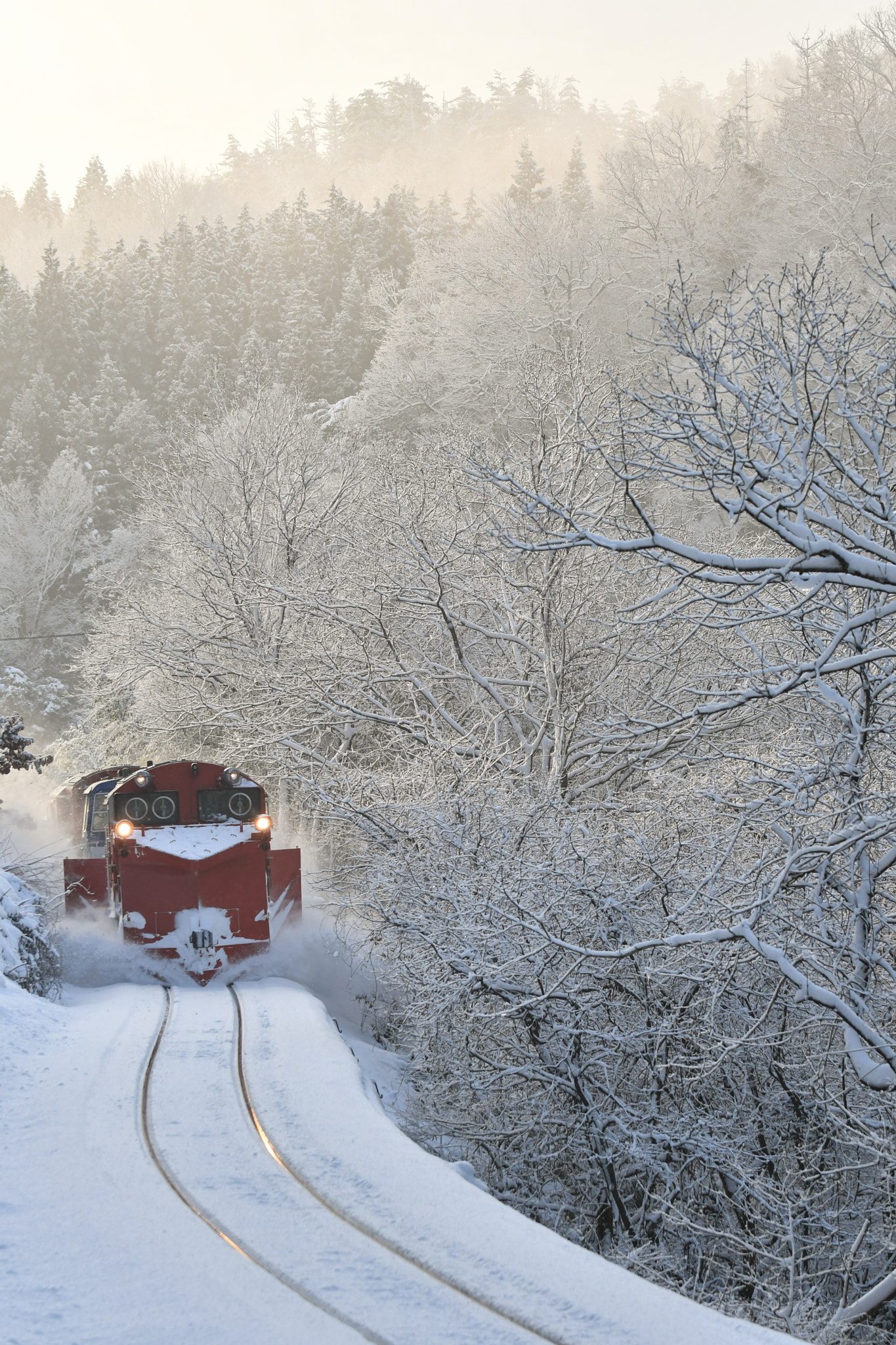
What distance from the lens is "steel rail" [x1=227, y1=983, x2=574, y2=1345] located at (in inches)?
175

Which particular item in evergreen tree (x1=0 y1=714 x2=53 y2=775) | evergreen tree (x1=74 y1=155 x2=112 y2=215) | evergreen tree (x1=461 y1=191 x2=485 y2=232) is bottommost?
evergreen tree (x1=0 y1=714 x2=53 y2=775)

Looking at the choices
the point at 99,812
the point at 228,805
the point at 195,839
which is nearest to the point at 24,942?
the point at 195,839

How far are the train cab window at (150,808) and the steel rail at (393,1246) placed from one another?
646cm

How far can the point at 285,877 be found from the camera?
13.6m

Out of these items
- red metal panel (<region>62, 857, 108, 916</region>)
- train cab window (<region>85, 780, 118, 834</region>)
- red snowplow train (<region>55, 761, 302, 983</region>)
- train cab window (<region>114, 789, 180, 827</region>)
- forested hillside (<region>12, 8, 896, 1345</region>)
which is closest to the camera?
forested hillside (<region>12, 8, 896, 1345</region>)

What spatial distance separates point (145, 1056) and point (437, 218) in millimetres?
69006

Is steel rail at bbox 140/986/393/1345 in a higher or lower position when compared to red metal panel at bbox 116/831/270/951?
higher

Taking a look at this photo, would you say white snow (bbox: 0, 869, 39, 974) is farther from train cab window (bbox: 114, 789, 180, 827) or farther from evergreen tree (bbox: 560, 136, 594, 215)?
evergreen tree (bbox: 560, 136, 594, 215)

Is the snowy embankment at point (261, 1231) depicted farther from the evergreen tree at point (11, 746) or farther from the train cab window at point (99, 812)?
the evergreen tree at point (11, 746)

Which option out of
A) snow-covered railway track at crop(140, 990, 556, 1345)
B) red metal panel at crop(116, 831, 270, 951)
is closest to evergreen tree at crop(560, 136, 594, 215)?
red metal panel at crop(116, 831, 270, 951)

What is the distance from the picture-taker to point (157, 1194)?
5.82m

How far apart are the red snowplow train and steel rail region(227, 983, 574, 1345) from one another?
17.8 ft

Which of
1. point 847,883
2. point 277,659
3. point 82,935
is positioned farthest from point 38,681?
point 847,883

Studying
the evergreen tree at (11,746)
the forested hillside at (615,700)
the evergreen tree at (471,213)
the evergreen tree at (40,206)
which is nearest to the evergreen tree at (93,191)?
the evergreen tree at (40,206)
